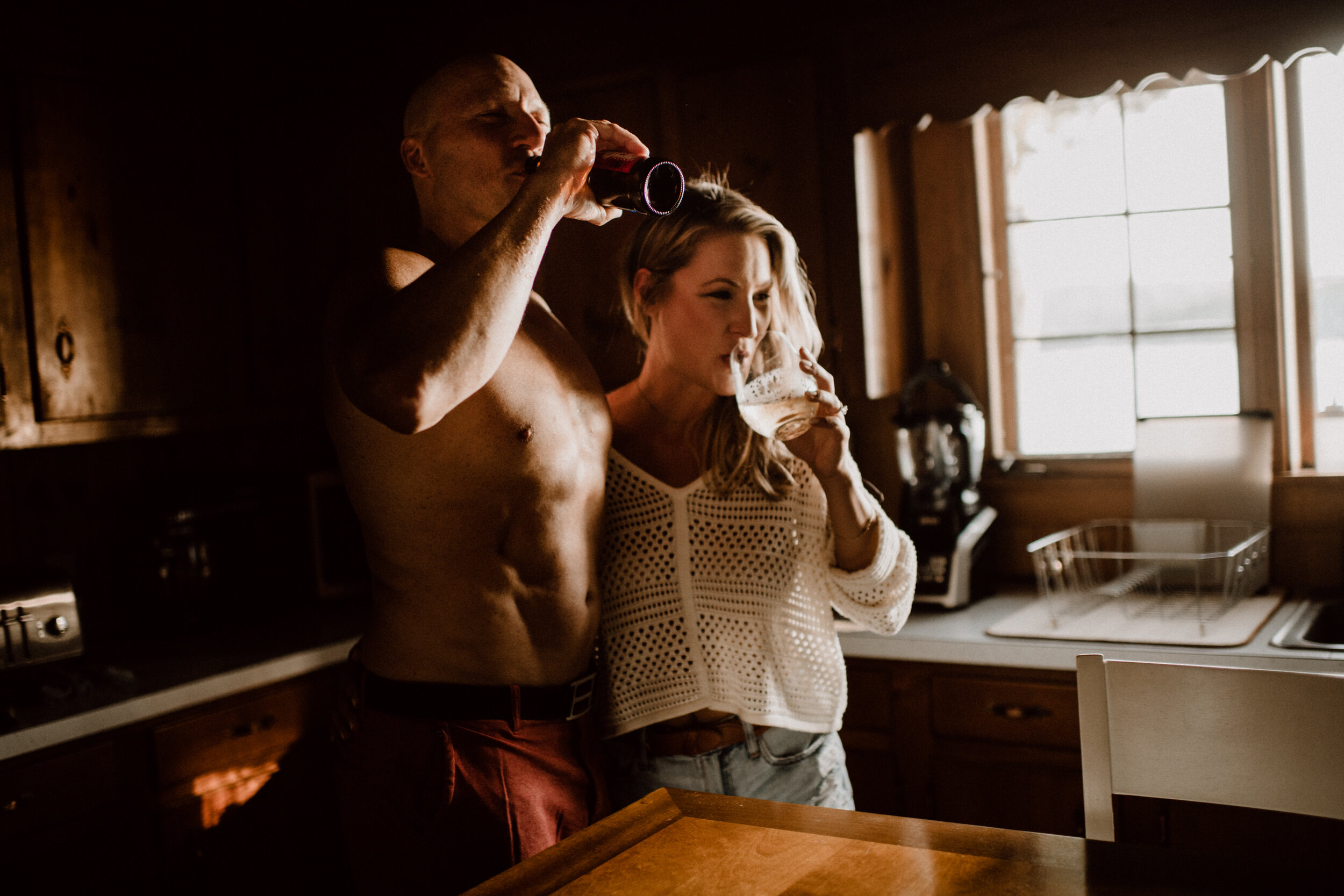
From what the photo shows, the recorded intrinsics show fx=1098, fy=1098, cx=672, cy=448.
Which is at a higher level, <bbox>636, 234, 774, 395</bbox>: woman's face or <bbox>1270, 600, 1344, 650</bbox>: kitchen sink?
<bbox>636, 234, 774, 395</bbox>: woman's face

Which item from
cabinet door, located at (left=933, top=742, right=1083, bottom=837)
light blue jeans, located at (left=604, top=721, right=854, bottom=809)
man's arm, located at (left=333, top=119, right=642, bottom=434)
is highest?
man's arm, located at (left=333, top=119, right=642, bottom=434)

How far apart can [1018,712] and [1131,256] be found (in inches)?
44.5

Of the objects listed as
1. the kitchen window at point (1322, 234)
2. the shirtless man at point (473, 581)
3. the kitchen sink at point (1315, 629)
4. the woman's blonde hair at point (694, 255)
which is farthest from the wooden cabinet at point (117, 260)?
the kitchen window at point (1322, 234)

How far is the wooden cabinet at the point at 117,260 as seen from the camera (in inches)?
88.7

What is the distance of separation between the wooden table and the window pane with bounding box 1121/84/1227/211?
1.81 m

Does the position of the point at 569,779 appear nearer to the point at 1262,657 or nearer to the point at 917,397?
the point at 1262,657

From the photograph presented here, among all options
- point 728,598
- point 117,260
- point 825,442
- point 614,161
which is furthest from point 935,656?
point 117,260

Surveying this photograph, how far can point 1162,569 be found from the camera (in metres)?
2.27

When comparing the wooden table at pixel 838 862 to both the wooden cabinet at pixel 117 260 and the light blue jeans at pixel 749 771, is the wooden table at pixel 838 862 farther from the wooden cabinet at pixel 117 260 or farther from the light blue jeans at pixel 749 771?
the wooden cabinet at pixel 117 260

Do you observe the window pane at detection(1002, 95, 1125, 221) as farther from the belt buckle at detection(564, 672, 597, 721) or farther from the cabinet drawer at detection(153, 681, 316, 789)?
the cabinet drawer at detection(153, 681, 316, 789)

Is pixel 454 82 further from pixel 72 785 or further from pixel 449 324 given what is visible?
pixel 72 785

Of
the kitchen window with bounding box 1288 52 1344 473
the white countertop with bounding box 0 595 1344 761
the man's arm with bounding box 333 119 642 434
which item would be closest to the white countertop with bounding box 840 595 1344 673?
the white countertop with bounding box 0 595 1344 761

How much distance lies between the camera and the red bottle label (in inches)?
51.3

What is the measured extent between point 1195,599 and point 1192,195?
0.89 m
